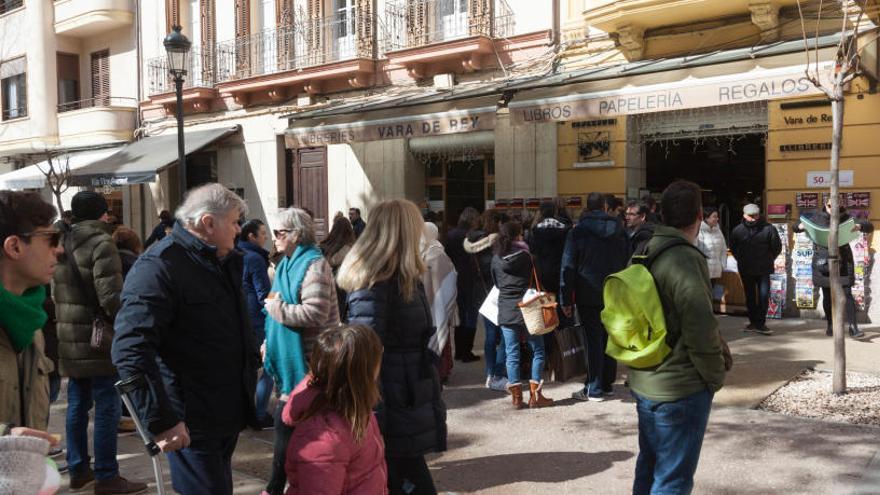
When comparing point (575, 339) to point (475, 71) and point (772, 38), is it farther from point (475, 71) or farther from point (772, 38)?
point (475, 71)

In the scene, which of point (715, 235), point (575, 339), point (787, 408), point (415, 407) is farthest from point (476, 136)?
point (415, 407)

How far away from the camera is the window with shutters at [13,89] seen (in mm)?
22328

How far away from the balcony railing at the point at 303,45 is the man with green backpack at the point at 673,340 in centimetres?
1222

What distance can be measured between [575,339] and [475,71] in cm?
785

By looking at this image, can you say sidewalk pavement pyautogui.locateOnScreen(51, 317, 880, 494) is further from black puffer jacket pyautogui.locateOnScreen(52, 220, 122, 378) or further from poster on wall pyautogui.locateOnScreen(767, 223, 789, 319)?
poster on wall pyautogui.locateOnScreen(767, 223, 789, 319)

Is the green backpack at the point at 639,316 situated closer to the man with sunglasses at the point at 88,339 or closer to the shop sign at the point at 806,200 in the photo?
the man with sunglasses at the point at 88,339

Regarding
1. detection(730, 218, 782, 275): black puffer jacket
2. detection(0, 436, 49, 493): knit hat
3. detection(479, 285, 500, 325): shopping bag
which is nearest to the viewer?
detection(0, 436, 49, 493): knit hat

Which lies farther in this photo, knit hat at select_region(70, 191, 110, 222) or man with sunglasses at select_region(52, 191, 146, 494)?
knit hat at select_region(70, 191, 110, 222)

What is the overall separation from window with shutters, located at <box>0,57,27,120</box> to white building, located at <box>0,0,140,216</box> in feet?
0.10

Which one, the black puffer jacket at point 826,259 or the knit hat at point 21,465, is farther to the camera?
the black puffer jacket at point 826,259

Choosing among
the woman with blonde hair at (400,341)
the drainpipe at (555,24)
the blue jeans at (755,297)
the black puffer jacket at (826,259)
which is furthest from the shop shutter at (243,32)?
the woman with blonde hair at (400,341)

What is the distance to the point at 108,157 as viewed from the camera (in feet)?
60.8

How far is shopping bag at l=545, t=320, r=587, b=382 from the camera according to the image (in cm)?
650

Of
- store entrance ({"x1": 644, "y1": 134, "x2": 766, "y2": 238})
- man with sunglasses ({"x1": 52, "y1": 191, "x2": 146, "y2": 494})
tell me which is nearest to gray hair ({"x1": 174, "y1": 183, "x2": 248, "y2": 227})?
man with sunglasses ({"x1": 52, "y1": 191, "x2": 146, "y2": 494})
